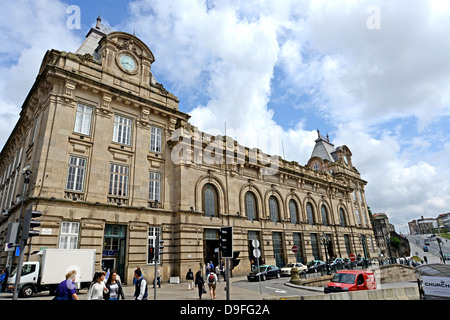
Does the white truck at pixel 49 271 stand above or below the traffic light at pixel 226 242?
below

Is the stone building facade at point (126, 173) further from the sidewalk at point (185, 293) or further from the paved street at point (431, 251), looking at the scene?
the paved street at point (431, 251)

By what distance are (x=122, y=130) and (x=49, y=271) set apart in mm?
12865

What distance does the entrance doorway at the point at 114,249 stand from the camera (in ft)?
70.6

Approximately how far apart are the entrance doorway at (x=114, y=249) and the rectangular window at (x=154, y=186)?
13.1ft

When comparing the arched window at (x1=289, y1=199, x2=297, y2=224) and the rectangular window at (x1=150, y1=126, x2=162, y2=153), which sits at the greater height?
the rectangular window at (x1=150, y1=126, x2=162, y2=153)

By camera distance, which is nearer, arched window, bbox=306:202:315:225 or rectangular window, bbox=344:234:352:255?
arched window, bbox=306:202:315:225

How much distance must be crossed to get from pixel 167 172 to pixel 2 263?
1436cm

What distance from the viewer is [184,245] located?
24609 millimetres

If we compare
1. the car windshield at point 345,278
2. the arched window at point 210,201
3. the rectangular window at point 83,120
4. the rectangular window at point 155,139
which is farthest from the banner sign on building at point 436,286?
the rectangular window at point 83,120

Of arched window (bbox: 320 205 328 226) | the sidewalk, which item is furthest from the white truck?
arched window (bbox: 320 205 328 226)

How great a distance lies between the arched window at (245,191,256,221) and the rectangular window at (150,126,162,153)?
12817 millimetres

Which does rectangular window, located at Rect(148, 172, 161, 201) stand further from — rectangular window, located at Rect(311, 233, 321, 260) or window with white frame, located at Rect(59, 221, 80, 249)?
rectangular window, located at Rect(311, 233, 321, 260)

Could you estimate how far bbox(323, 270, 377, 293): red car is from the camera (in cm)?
1692
